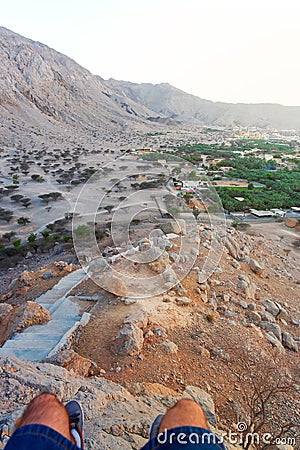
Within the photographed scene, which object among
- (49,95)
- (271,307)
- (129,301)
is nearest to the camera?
(129,301)

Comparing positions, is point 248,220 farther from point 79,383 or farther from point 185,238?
point 79,383

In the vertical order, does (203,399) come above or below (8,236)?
above

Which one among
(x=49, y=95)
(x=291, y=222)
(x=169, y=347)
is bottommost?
(x=291, y=222)

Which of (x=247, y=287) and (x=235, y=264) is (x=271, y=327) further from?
Answer: (x=235, y=264)

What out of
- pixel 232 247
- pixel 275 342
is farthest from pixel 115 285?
pixel 232 247

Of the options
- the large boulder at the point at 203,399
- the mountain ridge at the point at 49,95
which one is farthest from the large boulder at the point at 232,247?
the mountain ridge at the point at 49,95

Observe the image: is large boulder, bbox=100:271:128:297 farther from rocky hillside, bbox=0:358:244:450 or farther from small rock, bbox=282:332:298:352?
small rock, bbox=282:332:298:352

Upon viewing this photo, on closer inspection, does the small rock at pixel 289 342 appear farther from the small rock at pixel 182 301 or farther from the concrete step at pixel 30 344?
the concrete step at pixel 30 344

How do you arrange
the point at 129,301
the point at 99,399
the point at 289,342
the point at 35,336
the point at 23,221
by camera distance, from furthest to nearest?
the point at 23,221 < the point at 289,342 < the point at 129,301 < the point at 35,336 < the point at 99,399
